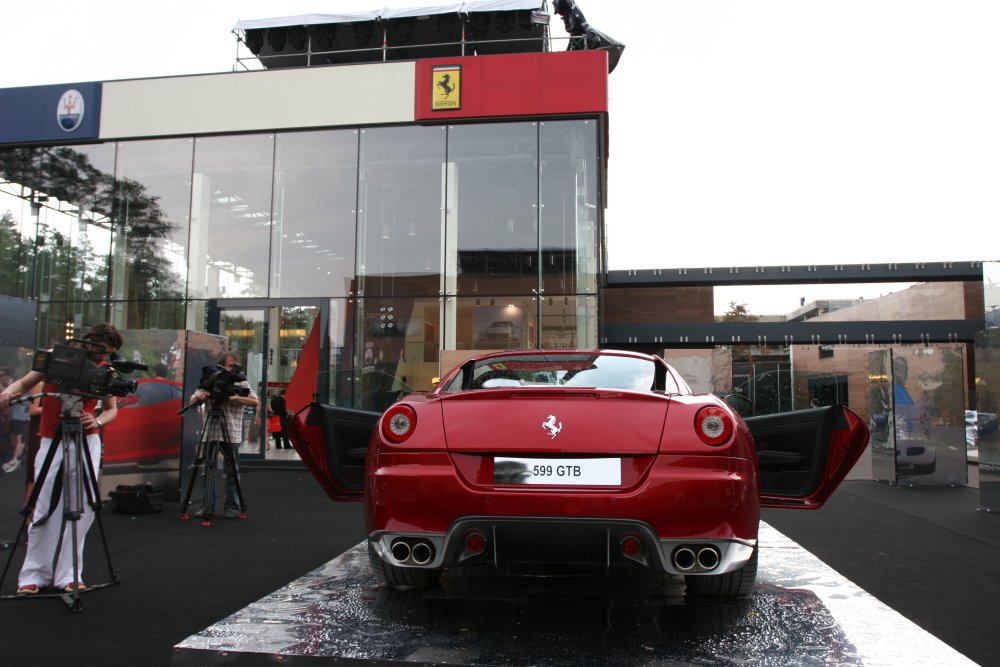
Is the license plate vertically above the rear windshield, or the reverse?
→ the rear windshield

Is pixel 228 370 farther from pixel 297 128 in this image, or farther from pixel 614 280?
pixel 614 280

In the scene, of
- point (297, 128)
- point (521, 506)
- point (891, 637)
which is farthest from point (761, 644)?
point (297, 128)

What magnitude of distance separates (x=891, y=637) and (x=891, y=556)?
9.63 feet

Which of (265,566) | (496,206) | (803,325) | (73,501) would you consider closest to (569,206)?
(496,206)

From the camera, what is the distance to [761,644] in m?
2.68

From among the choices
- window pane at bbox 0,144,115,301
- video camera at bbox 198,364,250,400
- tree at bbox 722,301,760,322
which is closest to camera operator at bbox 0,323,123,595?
video camera at bbox 198,364,250,400

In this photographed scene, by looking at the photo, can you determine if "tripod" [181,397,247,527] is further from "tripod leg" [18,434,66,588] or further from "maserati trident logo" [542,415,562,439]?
"maserati trident logo" [542,415,562,439]

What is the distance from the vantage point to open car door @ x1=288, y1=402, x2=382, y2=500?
12.8ft

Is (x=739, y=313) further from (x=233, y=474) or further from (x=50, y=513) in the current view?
(x=50, y=513)

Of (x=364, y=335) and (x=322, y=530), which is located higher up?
(x=364, y=335)

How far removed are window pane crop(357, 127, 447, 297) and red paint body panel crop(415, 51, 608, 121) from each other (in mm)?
733

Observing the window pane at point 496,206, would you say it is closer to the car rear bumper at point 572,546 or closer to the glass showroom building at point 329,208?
the glass showroom building at point 329,208

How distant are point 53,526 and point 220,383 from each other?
130 inches

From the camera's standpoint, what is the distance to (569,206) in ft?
45.6
